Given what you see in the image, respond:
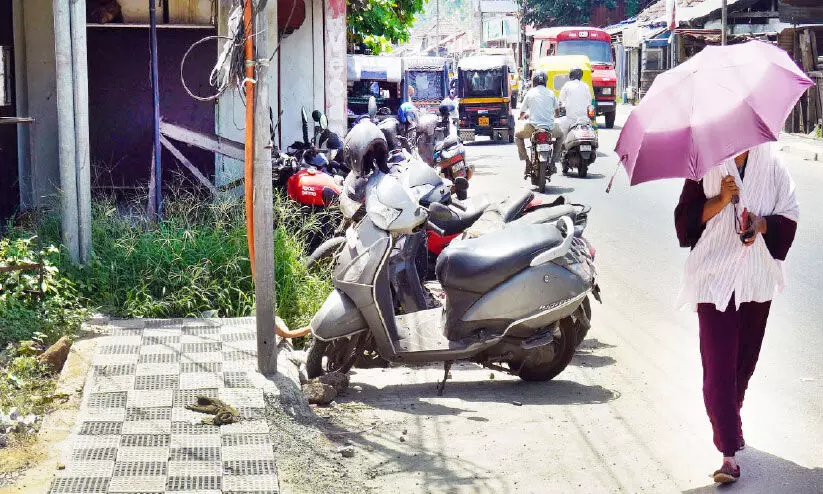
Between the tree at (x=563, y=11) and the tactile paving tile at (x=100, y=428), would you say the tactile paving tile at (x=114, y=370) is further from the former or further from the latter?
the tree at (x=563, y=11)

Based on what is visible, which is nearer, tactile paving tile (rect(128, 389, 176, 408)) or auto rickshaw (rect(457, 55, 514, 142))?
tactile paving tile (rect(128, 389, 176, 408))

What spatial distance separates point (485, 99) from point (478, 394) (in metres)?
26.5

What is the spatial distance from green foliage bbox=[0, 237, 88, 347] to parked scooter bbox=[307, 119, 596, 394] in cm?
156

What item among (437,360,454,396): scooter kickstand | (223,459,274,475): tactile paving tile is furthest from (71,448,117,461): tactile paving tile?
(437,360,454,396): scooter kickstand

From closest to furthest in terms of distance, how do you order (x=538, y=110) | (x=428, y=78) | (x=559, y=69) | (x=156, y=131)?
(x=156, y=131) < (x=538, y=110) < (x=559, y=69) < (x=428, y=78)

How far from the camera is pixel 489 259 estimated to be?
20.8 ft

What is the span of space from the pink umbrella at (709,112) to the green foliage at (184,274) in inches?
134

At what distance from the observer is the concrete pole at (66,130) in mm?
7789

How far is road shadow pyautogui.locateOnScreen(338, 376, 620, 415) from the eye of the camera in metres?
6.31

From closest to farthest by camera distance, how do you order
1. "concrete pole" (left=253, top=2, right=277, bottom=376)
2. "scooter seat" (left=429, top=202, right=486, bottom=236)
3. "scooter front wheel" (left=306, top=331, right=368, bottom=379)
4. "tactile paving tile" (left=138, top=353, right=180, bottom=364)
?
"concrete pole" (left=253, top=2, right=277, bottom=376) < "tactile paving tile" (left=138, top=353, right=180, bottom=364) < "scooter front wheel" (left=306, top=331, right=368, bottom=379) < "scooter seat" (left=429, top=202, right=486, bottom=236)

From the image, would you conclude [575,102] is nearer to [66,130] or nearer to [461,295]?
[66,130]

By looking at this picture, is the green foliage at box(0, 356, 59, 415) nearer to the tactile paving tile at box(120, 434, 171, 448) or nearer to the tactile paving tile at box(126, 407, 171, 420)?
the tactile paving tile at box(126, 407, 171, 420)

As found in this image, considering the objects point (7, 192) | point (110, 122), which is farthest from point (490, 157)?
point (7, 192)

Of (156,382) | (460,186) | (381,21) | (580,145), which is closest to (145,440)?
(156,382)
